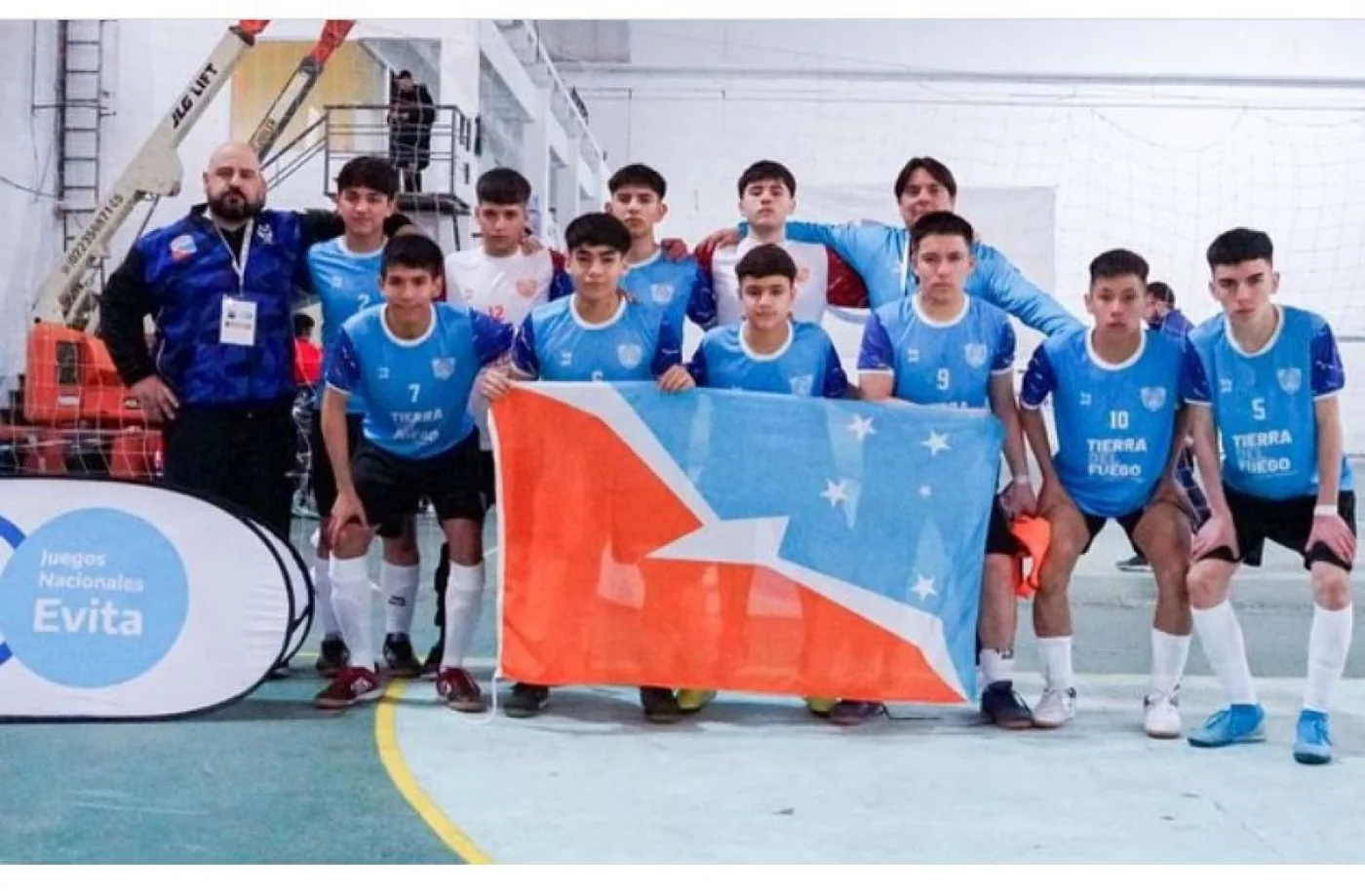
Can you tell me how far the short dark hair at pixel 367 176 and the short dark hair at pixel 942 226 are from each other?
1.66m

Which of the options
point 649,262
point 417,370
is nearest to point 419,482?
point 417,370

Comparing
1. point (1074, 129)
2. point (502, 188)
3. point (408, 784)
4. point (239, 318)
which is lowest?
point (408, 784)

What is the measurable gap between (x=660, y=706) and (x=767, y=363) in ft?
3.45

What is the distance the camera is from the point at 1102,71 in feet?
48.5

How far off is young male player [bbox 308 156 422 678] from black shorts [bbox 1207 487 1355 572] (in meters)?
2.51

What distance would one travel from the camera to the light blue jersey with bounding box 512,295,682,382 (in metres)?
3.88

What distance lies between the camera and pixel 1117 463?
12.4ft

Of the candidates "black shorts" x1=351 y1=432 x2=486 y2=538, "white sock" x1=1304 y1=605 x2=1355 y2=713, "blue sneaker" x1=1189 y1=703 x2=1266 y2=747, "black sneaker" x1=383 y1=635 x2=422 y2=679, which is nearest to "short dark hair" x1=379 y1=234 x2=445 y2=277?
"black shorts" x1=351 y1=432 x2=486 y2=538

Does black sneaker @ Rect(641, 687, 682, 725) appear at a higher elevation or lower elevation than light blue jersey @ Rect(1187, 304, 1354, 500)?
lower

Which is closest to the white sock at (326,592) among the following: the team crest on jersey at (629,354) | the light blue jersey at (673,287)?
the team crest on jersey at (629,354)

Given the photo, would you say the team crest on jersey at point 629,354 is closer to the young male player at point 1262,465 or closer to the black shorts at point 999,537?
the black shorts at point 999,537

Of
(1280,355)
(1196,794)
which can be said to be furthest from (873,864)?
(1280,355)

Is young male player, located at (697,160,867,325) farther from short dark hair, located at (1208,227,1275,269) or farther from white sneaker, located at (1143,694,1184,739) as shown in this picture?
white sneaker, located at (1143,694,1184,739)

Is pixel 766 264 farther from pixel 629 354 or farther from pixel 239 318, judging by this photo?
pixel 239 318
